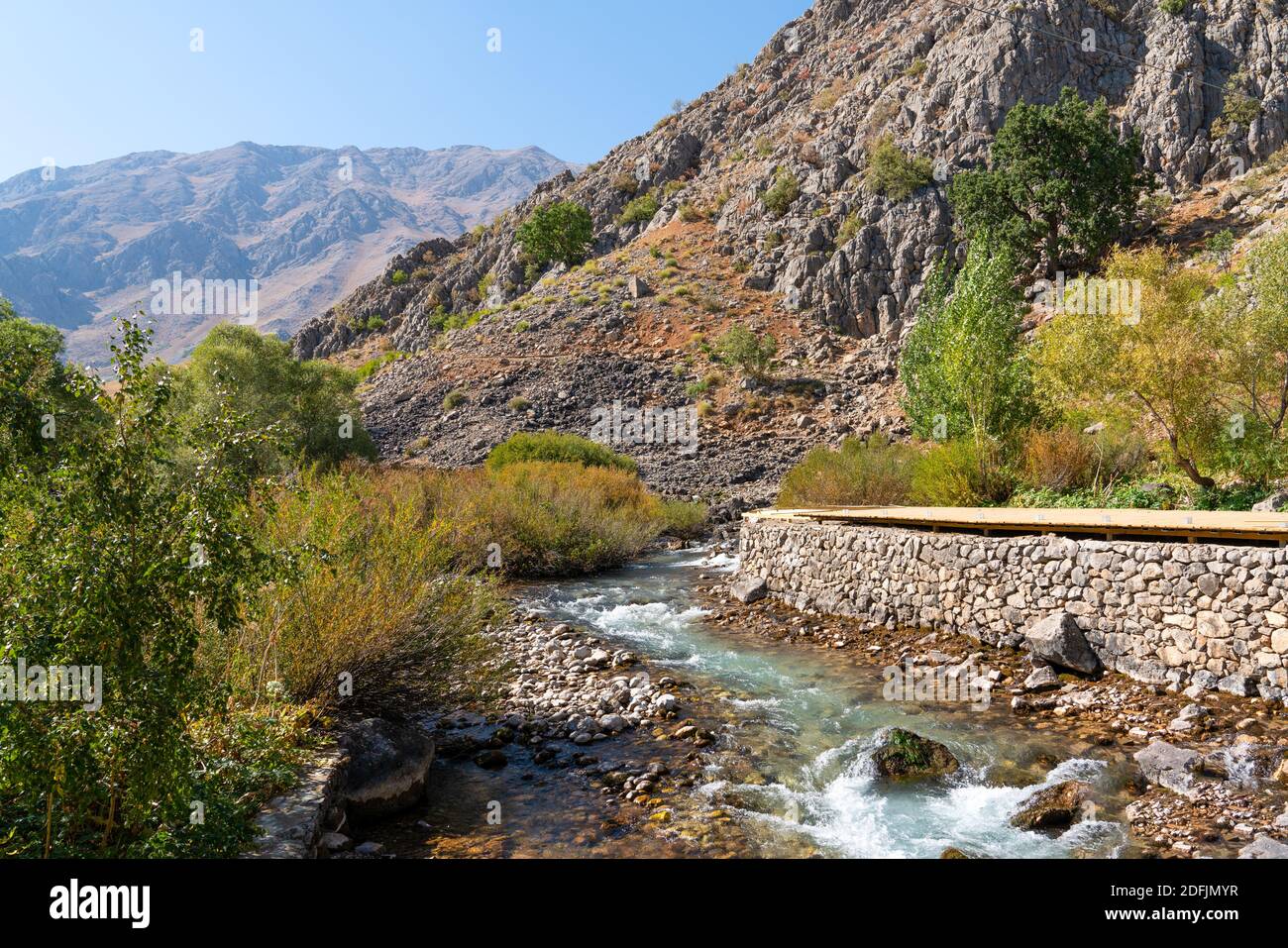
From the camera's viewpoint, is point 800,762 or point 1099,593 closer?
point 800,762

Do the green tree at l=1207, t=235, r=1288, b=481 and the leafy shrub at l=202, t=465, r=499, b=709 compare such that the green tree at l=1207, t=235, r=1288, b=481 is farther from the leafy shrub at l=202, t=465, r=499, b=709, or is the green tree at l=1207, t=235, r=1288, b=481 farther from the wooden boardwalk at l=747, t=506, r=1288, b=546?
the leafy shrub at l=202, t=465, r=499, b=709

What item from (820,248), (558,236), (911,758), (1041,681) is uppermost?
(558,236)

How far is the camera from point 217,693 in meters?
5.07

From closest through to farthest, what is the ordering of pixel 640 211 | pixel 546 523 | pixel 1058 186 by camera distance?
pixel 546 523 < pixel 1058 186 < pixel 640 211

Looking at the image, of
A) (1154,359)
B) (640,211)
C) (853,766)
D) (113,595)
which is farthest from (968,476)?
(640,211)

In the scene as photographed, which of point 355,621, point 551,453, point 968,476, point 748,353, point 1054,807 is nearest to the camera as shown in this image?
point 1054,807

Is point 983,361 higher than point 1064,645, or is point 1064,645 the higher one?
point 983,361

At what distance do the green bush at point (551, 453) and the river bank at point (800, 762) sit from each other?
15.4 meters

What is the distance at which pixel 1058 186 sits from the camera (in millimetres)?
34188

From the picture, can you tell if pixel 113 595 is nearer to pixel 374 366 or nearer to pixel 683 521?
pixel 683 521

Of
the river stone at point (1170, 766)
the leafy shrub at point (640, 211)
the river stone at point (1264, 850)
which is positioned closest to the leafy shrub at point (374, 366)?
the leafy shrub at point (640, 211)

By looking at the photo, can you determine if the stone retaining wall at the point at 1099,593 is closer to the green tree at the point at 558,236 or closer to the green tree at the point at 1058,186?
the green tree at the point at 1058,186

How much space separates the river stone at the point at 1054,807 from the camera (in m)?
5.75

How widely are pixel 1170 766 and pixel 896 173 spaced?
41.9 meters
